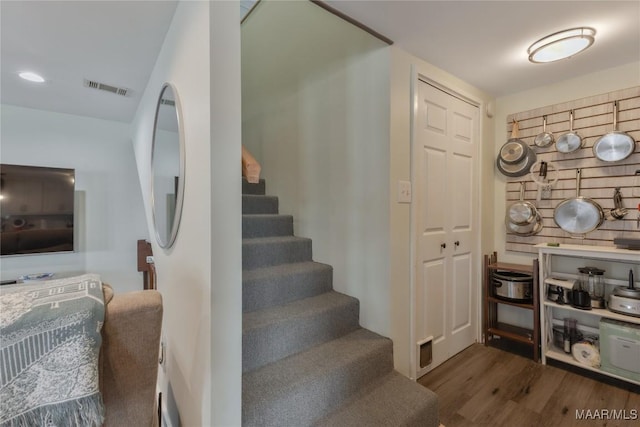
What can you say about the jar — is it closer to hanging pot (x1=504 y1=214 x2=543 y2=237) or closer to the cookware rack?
the cookware rack

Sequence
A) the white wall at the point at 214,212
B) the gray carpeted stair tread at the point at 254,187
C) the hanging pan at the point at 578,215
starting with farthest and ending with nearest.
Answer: the gray carpeted stair tread at the point at 254,187, the hanging pan at the point at 578,215, the white wall at the point at 214,212

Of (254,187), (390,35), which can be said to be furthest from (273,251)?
(390,35)

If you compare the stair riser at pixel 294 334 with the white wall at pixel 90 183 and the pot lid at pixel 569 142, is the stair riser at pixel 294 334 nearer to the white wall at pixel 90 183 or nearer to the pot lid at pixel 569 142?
the pot lid at pixel 569 142

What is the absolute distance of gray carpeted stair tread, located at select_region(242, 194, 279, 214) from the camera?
2561 millimetres

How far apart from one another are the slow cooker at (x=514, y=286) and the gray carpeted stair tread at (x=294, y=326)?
140 cm

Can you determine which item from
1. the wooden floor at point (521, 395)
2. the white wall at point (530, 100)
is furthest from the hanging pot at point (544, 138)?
the wooden floor at point (521, 395)

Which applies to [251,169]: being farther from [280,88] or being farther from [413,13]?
[413,13]

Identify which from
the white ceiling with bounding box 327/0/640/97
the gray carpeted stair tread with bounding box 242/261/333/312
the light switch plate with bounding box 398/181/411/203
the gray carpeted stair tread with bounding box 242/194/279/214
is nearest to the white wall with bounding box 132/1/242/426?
the gray carpeted stair tread with bounding box 242/261/333/312

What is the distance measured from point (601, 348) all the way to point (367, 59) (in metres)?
2.63

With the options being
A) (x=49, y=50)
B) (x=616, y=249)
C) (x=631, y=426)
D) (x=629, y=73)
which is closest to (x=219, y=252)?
(x=49, y=50)

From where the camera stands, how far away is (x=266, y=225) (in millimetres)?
2402

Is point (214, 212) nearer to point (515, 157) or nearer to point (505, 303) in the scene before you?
point (505, 303)

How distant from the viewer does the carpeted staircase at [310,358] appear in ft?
4.37

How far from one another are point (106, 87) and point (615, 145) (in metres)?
3.97
